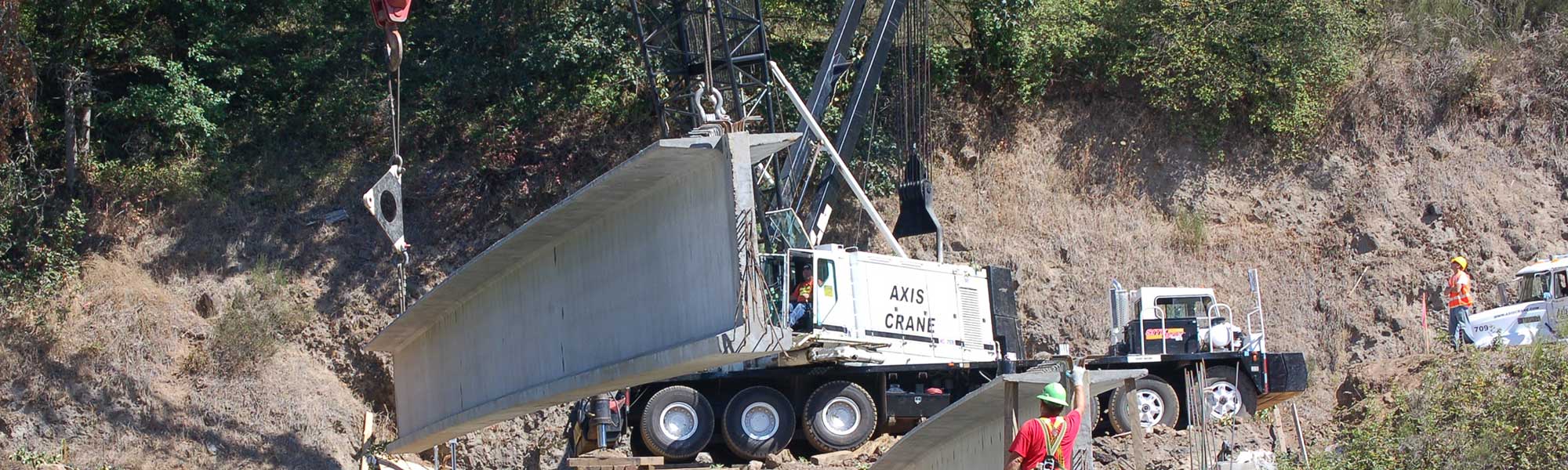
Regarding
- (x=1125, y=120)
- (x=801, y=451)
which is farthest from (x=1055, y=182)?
(x=801, y=451)

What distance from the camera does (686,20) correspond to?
25.3 metres

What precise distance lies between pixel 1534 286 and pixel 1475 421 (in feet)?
25.9

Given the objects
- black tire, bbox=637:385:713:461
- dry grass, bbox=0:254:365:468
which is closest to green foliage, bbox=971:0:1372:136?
black tire, bbox=637:385:713:461

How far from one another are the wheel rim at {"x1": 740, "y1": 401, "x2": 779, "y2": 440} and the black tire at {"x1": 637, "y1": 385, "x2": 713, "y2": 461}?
0.50 meters

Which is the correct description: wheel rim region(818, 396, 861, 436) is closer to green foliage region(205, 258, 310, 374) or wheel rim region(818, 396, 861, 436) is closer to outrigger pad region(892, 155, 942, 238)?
outrigger pad region(892, 155, 942, 238)

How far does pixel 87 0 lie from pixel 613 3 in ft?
30.3

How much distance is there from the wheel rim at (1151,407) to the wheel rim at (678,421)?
6.33 meters

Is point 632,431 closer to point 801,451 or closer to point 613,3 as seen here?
point 801,451

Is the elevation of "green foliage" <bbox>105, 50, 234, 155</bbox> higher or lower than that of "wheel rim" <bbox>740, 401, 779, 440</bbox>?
higher

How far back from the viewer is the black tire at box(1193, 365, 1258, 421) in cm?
2200

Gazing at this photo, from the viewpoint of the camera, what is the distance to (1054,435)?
398 inches

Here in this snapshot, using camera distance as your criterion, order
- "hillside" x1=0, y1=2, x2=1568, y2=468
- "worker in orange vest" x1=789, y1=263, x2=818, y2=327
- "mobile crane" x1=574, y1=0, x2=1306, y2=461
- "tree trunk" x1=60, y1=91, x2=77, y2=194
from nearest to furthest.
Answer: "worker in orange vest" x1=789, y1=263, x2=818, y2=327 → "mobile crane" x1=574, y1=0, x2=1306, y2=461 → "hillside" x1=0, y1=2, x2=1568, y2=468 → "tree trunk" x1=60, y1=91, x2=77, y2=194

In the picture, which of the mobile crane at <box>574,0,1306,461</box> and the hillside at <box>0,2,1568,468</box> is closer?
the mobile crane at <box>574,0,1306,461</box>

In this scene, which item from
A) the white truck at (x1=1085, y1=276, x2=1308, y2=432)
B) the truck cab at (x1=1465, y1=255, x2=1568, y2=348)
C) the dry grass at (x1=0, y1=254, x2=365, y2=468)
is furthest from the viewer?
the dry grass at (x1=0, y1=254, x2=365, y2=468)
